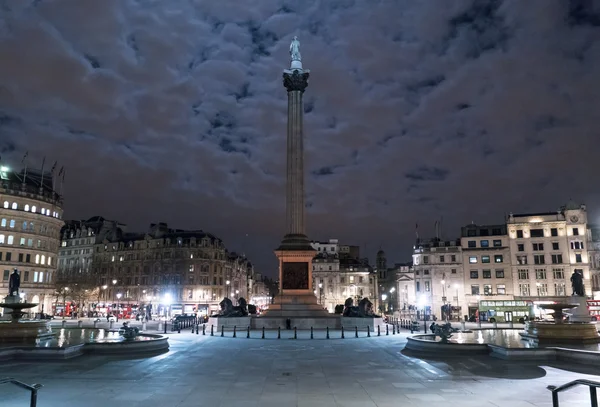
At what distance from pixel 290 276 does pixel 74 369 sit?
28254 mm

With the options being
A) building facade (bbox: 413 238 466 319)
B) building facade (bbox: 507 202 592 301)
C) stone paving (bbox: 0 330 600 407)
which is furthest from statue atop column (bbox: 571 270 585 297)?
building facade (bbox: 413 238 466 319)

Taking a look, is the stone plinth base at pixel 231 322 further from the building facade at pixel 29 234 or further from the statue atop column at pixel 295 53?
the building facade at pixel 29 234

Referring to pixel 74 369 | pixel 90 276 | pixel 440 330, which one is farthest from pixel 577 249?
pixel 90 276

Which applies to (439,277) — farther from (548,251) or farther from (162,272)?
(162,272)

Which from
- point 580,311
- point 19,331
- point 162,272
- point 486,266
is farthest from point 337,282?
point 19,331

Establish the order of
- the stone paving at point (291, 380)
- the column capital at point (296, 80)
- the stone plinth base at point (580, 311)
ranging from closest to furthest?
the stone paving at point (291, 380) → the stone plinth base at point (580, 311) → the column capital at point (296, 80)

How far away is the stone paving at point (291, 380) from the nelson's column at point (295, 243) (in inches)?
746

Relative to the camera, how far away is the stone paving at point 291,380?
44.8 feet

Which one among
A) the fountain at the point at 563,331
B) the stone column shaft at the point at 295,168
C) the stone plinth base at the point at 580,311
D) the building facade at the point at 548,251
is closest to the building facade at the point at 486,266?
the building facade at the point at 548,251

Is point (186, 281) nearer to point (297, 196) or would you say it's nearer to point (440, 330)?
point (297, 196)

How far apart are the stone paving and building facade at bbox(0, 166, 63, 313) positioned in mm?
66856

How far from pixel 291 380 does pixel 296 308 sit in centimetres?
2750

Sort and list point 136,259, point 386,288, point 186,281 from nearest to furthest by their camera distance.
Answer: point 186,281, point 136,259, point 386,288

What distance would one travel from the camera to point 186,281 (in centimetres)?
10625
